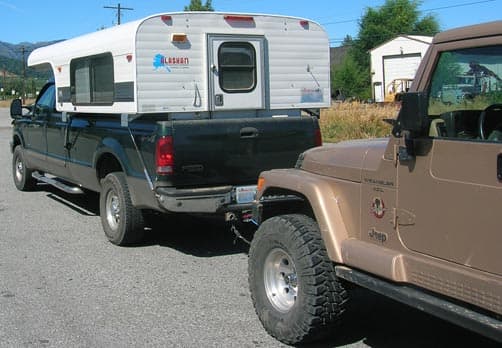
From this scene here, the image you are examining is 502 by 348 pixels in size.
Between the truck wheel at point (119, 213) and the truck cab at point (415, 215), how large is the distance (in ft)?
9.36

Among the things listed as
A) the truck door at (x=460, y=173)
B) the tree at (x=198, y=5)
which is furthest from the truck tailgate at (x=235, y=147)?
the tree at (x=198, y=5)

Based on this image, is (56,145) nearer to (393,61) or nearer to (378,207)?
(378,207)

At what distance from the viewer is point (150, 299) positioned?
557cm

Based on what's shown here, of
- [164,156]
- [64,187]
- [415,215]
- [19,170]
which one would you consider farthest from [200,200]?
[19,170]

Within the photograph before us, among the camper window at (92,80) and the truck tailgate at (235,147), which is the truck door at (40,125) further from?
the truck tailgate at (235,147)

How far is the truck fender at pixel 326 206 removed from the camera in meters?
4.15

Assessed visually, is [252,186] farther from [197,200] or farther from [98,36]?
[98,36]

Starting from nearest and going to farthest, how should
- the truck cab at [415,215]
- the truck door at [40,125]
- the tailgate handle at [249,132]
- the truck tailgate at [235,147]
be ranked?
the truck cab at [415,215] < the truck tailgate at [235,147] < the tailgate handle at [249,132] < the truck door at [40,125]

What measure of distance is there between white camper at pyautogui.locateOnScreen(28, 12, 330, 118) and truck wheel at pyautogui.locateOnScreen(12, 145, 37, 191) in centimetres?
364

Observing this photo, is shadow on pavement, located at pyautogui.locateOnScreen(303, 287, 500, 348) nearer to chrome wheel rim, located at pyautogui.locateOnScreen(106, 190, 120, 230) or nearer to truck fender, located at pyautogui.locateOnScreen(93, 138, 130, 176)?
truck fender, located at pyautogui.locateOnScreen(93, 138, 130, 176)

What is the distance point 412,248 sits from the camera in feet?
12.1

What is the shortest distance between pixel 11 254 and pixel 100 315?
2524mm

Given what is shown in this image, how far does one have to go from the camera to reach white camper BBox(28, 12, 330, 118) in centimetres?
679

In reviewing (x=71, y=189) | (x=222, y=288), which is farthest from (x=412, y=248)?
(x=71, y=189)
